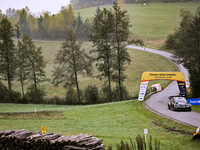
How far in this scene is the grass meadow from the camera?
16734mm

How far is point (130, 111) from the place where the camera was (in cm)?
2639

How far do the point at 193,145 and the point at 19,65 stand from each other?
3965 cm

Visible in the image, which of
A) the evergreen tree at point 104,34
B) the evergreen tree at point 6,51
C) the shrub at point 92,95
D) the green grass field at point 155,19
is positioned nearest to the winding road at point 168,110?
the evergreen tree at point 104,34

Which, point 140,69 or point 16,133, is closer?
point 16,133

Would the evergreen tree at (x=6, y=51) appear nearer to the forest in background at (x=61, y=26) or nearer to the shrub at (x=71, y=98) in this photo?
the shrub at (x=71, y=98)

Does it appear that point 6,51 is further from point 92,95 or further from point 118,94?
point 118,94

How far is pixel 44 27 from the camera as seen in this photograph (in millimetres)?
115062

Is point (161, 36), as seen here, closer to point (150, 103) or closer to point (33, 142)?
point (150, 103)

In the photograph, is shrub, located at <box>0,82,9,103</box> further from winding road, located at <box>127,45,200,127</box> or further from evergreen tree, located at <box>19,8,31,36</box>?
evergreen tree, located at <box>19,8,31,36</box>

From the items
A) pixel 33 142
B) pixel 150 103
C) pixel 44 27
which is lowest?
pixel 150 103

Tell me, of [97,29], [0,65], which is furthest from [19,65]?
[97,29]

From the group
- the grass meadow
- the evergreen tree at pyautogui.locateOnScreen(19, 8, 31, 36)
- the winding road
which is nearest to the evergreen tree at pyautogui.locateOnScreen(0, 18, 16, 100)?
the grass meadow

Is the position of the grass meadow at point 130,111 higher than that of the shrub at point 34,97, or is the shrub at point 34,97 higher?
the grass meadow at point 130,111

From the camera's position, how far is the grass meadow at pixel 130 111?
16.7m
